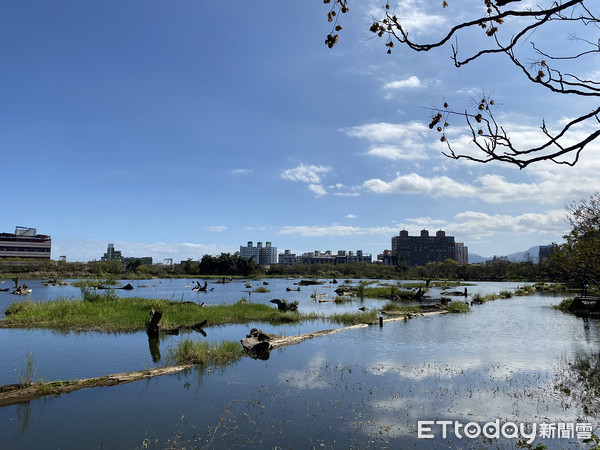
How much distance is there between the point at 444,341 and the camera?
25.6 meters

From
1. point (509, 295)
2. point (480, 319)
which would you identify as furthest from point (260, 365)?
point (509, 295)

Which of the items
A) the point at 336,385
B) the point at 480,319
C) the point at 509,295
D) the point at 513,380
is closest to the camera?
the point at 336,385

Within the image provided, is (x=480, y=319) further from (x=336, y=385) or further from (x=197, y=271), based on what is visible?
(x=197, y=271)

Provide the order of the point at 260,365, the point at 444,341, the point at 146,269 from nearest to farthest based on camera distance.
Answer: the point at 260,365, the point at 444,341, the point at 146,269

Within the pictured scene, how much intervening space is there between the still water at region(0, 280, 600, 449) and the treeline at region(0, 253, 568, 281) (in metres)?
109

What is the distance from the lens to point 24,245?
169000mm

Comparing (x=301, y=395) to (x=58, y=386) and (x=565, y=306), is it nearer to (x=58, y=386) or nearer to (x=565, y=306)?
(x=58, y=386)

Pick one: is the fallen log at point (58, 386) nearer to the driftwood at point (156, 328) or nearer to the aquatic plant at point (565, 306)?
the driftwood at point (156, 328)

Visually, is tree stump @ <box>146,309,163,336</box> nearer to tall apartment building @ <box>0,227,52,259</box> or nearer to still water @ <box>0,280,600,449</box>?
still water @ <box>0,280,600,449</box>

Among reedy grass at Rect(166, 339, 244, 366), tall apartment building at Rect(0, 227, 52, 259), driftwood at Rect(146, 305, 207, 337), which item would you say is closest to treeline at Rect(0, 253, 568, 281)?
tall apartment building at Rect(0, 227, 52, 259)

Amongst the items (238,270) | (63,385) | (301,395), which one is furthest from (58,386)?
(238,270)

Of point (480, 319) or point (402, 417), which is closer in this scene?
point (402, 417)

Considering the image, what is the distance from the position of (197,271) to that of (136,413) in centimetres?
15153

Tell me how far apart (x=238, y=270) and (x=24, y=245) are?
99.2 m
